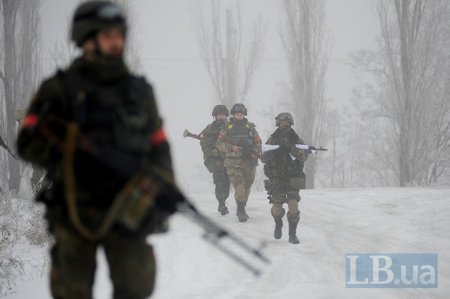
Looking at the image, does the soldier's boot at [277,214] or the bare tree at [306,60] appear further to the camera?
the bare tree at [306,60]

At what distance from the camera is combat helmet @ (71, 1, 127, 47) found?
211 centimetres

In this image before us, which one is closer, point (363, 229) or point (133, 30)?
point (363, 229)

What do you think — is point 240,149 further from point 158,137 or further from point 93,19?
point 93,19

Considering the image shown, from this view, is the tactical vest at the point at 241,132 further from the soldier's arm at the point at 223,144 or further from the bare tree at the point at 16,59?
the bare tree at the point at 16,59

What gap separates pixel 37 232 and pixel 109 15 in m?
5.40

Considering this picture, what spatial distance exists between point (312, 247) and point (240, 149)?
218cm

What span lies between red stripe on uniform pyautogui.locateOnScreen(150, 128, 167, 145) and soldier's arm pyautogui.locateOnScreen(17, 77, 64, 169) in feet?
1.42

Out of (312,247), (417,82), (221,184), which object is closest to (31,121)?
(312,247)

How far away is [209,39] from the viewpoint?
805 inches

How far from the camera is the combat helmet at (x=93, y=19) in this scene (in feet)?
6.91

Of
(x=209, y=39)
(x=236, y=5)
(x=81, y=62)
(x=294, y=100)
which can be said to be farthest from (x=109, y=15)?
(x=236, y=5)

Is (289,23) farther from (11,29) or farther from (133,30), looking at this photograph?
(11,29)

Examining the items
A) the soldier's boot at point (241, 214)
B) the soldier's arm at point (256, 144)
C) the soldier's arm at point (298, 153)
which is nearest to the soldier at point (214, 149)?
the soldier's boot at point (241, 214)

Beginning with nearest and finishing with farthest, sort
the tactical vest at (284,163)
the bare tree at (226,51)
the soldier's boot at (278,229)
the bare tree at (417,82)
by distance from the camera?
the tactical vest at (284,163), the soldier's boot at (278,229), the bare tree at (417,82), the bare tree at (226,51)
